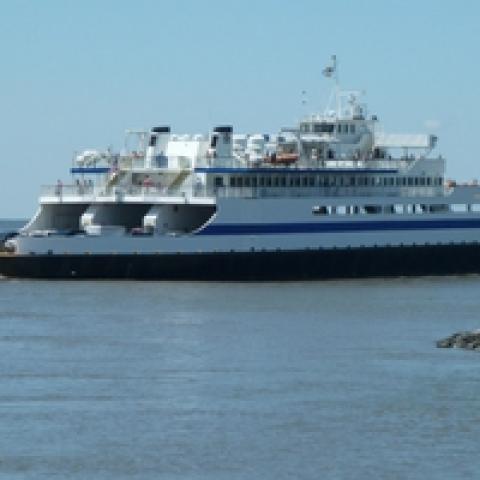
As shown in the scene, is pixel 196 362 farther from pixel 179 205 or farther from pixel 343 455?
pixel 179 205

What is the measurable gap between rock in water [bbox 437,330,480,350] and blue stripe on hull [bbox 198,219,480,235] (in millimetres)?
20644

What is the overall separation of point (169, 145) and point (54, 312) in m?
17.5

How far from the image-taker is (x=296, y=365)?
37531 mm

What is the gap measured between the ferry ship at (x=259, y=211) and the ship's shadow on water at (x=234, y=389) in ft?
21.3

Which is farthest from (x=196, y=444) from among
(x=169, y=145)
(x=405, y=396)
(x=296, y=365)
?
(x=169, y=145)

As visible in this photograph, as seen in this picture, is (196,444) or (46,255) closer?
(196,444)

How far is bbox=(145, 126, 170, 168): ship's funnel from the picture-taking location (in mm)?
65250

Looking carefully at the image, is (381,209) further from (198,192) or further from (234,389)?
(234,389)

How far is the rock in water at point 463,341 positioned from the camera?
1576 inches

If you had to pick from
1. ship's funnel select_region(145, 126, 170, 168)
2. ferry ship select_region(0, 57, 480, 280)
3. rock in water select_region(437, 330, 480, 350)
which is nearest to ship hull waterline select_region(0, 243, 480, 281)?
ferry ship select_region(0, 57, 480, 280)

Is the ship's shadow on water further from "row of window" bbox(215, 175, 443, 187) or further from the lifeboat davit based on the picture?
the lifeboat davit

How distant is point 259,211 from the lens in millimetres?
62531

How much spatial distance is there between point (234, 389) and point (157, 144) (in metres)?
32.6

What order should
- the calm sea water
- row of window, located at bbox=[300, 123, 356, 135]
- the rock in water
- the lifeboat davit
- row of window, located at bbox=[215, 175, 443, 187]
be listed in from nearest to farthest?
the calm sea water
the rock in water
row of window, located at bbox=[215, 175, 443, 187]
the lifeboat davit
row of window, located at bbox=[300, 123, 356, 135]
